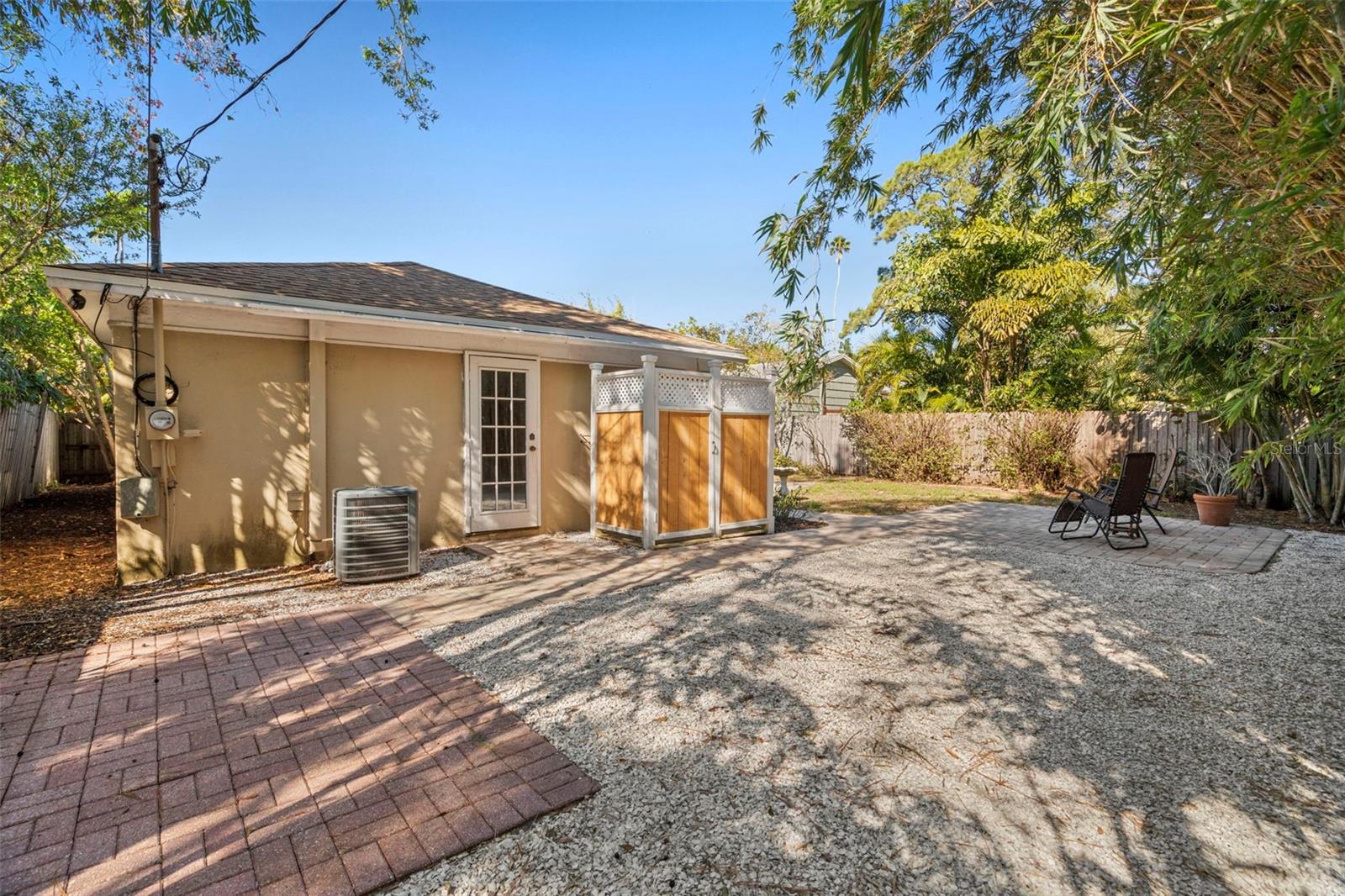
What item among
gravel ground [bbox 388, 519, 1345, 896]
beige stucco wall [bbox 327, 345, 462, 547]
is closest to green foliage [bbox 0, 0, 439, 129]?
beige stucco wall [bbox 327, 345, 462, 547]

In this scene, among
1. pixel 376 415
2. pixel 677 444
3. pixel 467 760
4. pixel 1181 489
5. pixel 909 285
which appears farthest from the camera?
pixel 909 285

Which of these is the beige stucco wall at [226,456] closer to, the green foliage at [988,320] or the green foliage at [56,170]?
the green foliage at [56,170]

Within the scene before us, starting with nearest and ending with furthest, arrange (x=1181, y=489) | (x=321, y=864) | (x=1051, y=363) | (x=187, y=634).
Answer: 1. (x=321, y=864)
2. (x=187, y=634)
3. (x=1181, y=489)
4. (x=1051, y=363)

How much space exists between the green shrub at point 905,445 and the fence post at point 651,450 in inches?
366

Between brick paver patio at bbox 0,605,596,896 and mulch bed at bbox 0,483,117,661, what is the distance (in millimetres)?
528

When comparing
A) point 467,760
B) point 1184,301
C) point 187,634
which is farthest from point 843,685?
point 187,634

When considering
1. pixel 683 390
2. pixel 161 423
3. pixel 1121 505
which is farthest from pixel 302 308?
pixel 1121 505

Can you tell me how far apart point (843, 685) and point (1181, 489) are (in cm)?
1041

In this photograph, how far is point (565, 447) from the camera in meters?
7.31

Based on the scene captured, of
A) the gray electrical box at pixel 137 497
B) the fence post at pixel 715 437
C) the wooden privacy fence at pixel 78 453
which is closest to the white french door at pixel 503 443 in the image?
the fence post at pixel 715 437

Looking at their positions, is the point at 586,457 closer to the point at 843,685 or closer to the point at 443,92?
the point at 443,92

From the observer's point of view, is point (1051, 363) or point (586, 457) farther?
point (1051, 363)

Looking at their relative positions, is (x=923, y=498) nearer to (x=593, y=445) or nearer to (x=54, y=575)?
(x=593, y=445)

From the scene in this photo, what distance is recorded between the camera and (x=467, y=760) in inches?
94.7
